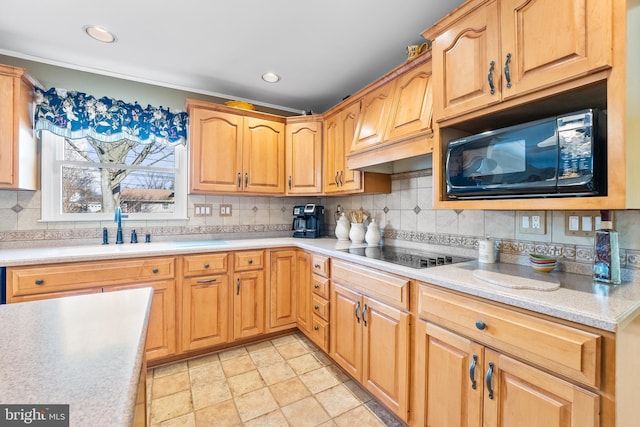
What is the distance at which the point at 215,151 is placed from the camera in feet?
8.80

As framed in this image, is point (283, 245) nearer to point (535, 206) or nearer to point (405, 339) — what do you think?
point (405, 339)

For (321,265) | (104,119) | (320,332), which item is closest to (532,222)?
(321,265)

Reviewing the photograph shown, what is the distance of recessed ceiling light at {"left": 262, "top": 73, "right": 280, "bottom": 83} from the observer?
2549mm

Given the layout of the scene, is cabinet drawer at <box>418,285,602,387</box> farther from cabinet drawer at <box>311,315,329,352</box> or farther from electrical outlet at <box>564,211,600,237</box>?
cabinet drawer at <box>311,315,329,352</box>

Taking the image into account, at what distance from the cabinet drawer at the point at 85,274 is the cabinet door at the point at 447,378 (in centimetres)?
188

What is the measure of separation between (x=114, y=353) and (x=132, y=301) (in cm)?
39

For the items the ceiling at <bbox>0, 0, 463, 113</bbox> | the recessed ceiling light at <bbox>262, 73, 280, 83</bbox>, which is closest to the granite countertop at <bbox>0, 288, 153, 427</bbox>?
the ceiling at <bbox>0, 0, 463, 113</bbox>

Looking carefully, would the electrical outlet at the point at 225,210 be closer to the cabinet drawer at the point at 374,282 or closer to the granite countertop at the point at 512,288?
the granite countertop at the point at 512,288

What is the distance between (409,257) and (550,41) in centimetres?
130

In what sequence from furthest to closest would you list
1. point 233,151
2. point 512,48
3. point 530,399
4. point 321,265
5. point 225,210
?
point 225,210, point 233,151, point 321,265, point 512,48, point 530,399

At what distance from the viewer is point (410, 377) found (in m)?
1.52

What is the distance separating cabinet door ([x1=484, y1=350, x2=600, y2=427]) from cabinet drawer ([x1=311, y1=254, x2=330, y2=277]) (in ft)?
4.17

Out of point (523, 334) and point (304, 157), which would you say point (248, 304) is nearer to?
point (304, 157)

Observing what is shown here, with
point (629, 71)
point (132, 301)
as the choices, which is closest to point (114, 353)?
point (132, 301)
